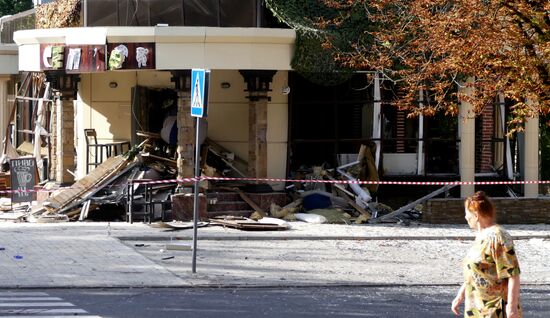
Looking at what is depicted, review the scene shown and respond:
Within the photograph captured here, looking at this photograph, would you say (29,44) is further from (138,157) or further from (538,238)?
(538,238)

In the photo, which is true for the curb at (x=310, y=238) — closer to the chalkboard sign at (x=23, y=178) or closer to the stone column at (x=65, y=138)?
the chalkboard sign at (x=23, y=178)

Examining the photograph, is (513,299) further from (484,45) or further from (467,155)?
(467,155)

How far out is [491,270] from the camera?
7824mm

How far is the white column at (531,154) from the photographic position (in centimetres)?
2291

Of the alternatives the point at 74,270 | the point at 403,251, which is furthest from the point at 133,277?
the point at 403,251

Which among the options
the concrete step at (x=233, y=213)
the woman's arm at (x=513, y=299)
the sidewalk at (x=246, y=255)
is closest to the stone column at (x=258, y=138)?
the concrete step at (x=233, y=213)

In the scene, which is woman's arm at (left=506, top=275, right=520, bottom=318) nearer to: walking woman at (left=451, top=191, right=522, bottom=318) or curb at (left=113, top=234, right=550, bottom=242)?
walking woman at (left=451, top=191, right=522, bottom=318)

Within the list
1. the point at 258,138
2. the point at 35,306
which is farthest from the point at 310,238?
the point at 35,306

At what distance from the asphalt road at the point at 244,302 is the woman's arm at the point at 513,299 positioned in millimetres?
3948

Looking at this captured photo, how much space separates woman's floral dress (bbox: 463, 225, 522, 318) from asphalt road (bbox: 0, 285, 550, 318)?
373 centimetres

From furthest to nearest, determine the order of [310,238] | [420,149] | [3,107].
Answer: [3,107], [420,149], [310,238]

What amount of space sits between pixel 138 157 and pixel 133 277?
8227 millimetres

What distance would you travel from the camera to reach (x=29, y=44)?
73.7 ft

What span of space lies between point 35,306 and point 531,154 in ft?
47.5
